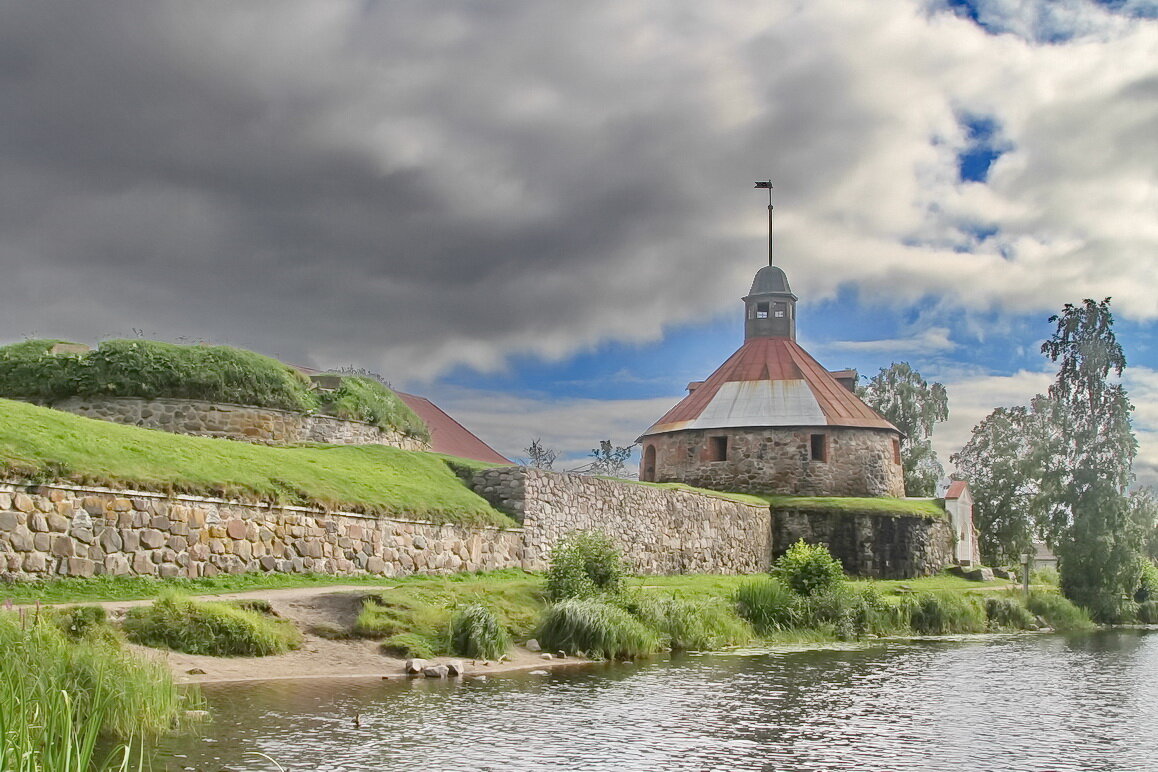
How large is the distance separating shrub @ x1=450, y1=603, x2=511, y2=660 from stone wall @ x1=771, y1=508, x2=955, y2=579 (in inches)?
913

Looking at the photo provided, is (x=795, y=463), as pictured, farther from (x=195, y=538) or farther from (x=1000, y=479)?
(x=195, y=538)

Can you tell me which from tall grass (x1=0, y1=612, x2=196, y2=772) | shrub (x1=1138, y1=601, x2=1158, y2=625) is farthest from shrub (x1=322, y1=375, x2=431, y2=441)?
shrub (x1=1138, y1=601, x2=1158, y2=625)

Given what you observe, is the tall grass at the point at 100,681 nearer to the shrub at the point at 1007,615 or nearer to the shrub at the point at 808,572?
the shrub at the point at 808,572

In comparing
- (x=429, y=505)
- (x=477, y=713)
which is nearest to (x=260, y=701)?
(x=477, y=713)

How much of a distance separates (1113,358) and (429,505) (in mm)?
23087

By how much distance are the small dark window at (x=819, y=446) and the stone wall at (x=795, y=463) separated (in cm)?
8

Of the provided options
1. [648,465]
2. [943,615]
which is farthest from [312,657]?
[648,465]

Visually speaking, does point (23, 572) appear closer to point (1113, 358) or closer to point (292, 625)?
point (292, 625)

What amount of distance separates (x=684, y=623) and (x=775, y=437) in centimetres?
2452

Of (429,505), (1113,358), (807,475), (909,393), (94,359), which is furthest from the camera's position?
(909,393)

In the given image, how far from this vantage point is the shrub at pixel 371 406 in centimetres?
2750

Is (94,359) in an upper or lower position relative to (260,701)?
upper

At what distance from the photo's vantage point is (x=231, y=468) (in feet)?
63.2

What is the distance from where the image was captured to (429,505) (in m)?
22.4
